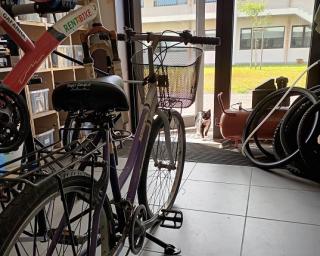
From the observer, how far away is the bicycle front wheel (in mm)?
1563

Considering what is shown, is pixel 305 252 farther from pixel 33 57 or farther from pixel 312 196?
pixel 33 57

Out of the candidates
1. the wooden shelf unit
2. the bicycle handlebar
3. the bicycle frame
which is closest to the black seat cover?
the bicycle frame

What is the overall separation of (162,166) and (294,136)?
127cm

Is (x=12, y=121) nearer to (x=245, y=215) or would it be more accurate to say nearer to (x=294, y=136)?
(x=245, y=215)

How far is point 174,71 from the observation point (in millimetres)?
1540

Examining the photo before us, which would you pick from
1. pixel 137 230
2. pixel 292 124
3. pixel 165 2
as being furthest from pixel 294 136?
pixel 165 2

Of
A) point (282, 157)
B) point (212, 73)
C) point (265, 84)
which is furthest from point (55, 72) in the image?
point (282, 157)

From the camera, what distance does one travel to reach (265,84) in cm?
296

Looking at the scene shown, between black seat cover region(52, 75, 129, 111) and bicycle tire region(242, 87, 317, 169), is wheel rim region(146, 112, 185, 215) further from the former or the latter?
bicycle tire region(242, 87, 317, 169)

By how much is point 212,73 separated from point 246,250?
2.09m

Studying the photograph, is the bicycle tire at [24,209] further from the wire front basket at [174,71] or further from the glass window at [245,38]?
the glass window at [245,38]

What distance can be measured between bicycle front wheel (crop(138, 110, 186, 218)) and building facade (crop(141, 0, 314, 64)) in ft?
5.14

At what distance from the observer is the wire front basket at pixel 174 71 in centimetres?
149

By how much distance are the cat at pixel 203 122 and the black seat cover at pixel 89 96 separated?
7.56 ft
